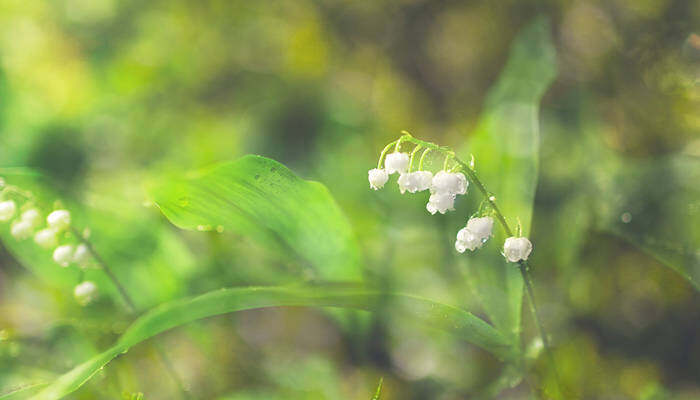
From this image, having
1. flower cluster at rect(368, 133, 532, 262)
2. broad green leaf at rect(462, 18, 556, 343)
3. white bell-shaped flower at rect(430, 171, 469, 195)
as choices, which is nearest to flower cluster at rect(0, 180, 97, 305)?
flower cluster at rect(368, 133, 532, 262)

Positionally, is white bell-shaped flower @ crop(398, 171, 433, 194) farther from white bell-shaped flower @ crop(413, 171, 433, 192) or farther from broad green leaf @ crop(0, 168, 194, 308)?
broad green leaf @ crop(0, 168, 194, 308)

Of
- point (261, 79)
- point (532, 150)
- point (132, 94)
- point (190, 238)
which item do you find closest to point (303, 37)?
point (261, 79)

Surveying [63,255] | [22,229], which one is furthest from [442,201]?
[22,229]

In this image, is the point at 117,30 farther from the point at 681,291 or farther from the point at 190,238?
the point at 681,291

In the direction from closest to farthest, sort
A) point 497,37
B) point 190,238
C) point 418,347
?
1. point 418,347
2. point 190,238
3. point 497,37

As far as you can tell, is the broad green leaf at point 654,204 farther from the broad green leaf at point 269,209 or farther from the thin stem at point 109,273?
the thin stem at point 109,273

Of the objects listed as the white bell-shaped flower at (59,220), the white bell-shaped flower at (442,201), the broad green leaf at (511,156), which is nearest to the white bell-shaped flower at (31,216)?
the white bell-shaped flower at (59,220)
